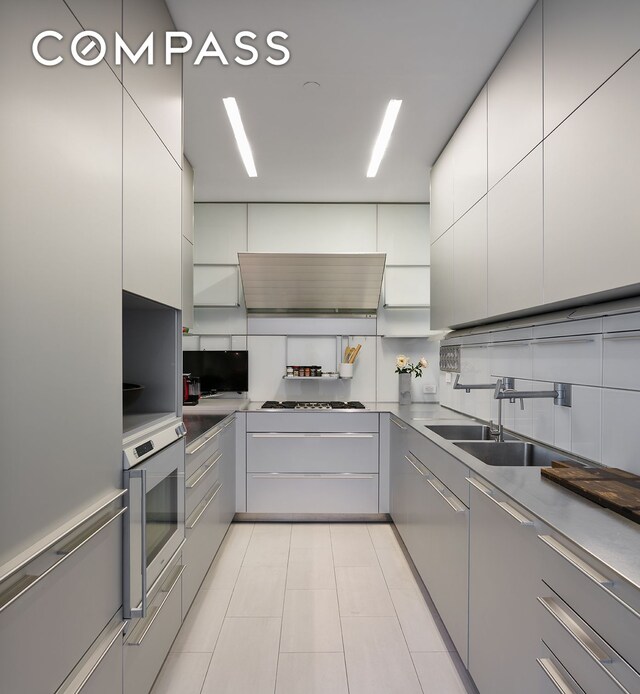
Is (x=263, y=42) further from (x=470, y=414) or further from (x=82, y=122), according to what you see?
(x=470, y=414)

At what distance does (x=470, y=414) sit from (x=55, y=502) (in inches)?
103

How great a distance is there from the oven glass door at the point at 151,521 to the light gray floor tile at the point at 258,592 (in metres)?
0.71

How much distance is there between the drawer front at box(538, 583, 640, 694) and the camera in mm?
852

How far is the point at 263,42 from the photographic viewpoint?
6.96 feet

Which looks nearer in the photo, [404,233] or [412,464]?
[412,464]

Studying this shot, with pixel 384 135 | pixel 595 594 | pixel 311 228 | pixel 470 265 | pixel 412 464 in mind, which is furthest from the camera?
pixel 311 228

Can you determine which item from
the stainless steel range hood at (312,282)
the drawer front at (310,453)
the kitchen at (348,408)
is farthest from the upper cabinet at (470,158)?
the drawer front at (310,453)

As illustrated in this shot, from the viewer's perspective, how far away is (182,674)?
73.6 inches

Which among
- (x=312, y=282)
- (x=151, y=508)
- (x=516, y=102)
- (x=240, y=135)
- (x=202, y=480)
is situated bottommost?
(x=202, y=480)

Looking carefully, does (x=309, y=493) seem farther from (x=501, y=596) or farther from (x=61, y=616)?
(x=61, y=616)

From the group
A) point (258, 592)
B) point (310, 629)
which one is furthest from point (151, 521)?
point (258, 592)

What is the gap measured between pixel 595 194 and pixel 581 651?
1.23 meters

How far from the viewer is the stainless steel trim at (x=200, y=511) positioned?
7.20 ft

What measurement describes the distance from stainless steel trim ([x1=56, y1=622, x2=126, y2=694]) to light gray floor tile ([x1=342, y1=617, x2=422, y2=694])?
94 centimetres
